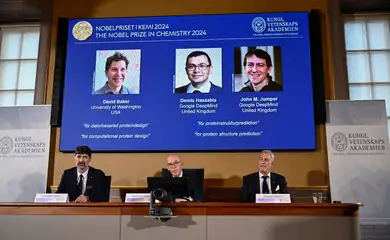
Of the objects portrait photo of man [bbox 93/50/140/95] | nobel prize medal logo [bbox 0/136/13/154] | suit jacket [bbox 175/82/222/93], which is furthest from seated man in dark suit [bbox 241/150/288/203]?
nobel prize medal logo [bbox 0/136/13/154]

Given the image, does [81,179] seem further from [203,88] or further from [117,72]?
[203,88]

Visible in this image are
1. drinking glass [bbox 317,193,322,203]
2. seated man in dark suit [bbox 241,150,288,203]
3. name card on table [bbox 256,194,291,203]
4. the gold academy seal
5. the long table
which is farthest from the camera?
the gold academy seal

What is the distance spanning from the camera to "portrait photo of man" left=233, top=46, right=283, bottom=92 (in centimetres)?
521

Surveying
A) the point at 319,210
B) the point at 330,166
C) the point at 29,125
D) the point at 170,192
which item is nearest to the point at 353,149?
the point at 330,166

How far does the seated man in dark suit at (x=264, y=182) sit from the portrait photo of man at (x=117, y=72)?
1.81m

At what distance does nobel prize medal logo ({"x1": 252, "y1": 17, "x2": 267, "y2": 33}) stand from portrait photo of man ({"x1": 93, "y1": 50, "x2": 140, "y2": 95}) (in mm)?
1445

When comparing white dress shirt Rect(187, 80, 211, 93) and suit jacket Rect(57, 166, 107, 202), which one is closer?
suit jacket Rect(57, 166, 107, 202)

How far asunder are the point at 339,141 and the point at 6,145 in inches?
155

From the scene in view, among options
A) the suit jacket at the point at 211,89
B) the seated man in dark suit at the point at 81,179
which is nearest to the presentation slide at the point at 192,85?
the suit jacket at the point at 211,89

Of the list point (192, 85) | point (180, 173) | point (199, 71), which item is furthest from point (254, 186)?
point (199, 71)

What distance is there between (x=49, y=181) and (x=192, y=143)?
1.77 metres

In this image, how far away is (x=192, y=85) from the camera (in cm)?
528

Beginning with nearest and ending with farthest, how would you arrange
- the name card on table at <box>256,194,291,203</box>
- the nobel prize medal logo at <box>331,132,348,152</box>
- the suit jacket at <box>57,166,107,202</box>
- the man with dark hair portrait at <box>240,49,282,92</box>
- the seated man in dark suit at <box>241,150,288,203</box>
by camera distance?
1. the name card on table at <box>256,194,291,203</box>
2. the suit jacket at <box>57,166,107,202</box>
3. the seated man in dark suit at <box>241,150,288,203</box>
4. the nobel prize medal logo at <box>331,132,348,152</box>
5. the man with dark hair portrait at <box>240,49,282,92</box>

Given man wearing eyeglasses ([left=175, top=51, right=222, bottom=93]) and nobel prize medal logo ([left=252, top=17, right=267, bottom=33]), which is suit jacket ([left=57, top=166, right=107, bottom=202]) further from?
nobel prize medal logo ([left=252, top=17, right=267, bottom=33])
